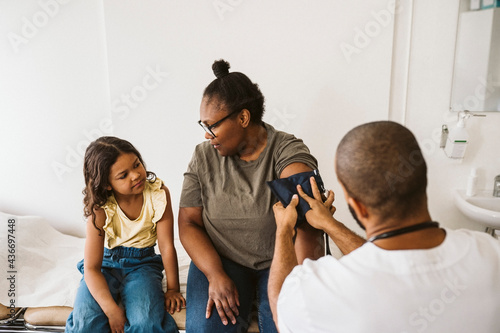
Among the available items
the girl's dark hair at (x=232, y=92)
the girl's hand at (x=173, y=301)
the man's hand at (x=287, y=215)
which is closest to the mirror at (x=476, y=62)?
the girl's dark hair at (x=232, y=92)

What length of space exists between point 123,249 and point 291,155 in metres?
0.82

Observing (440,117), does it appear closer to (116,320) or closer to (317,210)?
(317,210)

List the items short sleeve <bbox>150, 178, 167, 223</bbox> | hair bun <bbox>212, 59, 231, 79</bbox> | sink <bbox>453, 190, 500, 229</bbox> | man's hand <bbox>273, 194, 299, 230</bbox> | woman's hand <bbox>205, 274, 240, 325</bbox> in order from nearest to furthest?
man's hand <bbox>273, 194, 299, 230</bbox> < woman's hand <bbox>205, 274, 240, 325</bbox> < hair bun <bbox>212, 59, 231, 79</bbox> < short sleeve <bbox>150, 178, 167, 223</bbox> < sink <bbox>453, 190, 500, 229</bbox>

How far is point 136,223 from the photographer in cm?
158

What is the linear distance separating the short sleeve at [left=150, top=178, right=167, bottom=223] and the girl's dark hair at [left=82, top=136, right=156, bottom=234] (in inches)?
7.2

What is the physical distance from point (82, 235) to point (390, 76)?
2.04m

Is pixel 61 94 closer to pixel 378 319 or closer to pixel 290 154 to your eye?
pixel 290 154

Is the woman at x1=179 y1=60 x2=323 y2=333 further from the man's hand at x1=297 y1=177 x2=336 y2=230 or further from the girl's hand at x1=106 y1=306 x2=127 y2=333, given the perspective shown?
the girl's hand at x1=106 y1=306 x2=127 y2=333

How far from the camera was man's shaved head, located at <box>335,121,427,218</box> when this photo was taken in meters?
0.73

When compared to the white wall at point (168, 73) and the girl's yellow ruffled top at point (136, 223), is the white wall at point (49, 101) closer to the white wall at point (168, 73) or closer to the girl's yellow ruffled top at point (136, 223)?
the white wall at point (168, 73)

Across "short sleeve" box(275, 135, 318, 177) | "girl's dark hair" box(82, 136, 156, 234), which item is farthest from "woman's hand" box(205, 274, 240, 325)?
"girl's dark hair" box(82, 136, 156, 234)

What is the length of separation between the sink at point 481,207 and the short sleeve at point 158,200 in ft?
4.71

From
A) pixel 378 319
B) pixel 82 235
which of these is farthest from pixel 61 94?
pixel 378 319

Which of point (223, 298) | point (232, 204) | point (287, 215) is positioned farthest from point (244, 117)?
point (223, 298)
